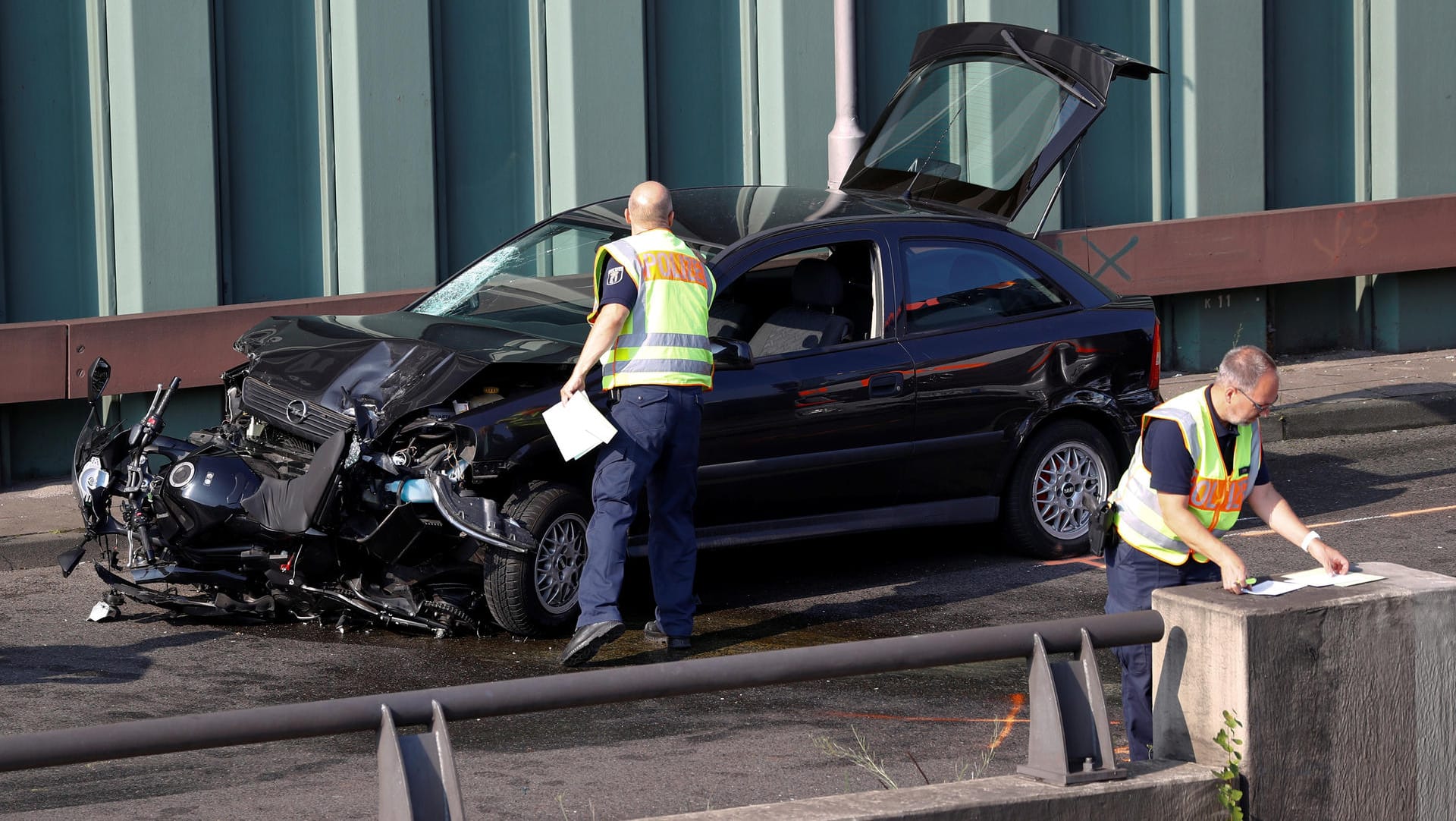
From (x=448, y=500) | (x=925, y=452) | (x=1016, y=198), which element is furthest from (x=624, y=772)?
(x=1016, y=198)

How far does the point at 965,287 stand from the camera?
906cm

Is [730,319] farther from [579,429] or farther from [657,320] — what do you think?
[579,429]

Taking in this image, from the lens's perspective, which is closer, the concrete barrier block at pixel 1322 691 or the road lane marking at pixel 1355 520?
the concrete barrier block at pixel 1322 691

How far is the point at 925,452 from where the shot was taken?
8758mm

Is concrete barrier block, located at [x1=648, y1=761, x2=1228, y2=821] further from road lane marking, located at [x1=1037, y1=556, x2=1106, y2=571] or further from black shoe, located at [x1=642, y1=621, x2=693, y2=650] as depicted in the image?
road lane marking, located at [x1=1037, y1=556, x2=1106, y2=571]

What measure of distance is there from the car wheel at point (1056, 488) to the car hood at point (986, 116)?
1194 millimetres

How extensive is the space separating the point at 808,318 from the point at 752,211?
664 mm

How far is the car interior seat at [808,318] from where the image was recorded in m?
8.56

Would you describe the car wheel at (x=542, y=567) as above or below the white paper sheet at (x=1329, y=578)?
below

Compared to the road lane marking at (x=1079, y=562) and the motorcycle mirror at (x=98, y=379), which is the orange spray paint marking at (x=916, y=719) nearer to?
the road lane marking at (x=1079, y=562)

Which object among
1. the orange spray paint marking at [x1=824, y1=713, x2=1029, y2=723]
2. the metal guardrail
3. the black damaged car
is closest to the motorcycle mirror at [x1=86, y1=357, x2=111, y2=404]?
the black damaged car

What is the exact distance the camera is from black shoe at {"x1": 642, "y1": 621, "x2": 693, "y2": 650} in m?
7.78

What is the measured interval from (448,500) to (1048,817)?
3455 millimetres

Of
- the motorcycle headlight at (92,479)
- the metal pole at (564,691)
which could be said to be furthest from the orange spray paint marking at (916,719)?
the motorcycle headlight at (92,479)
